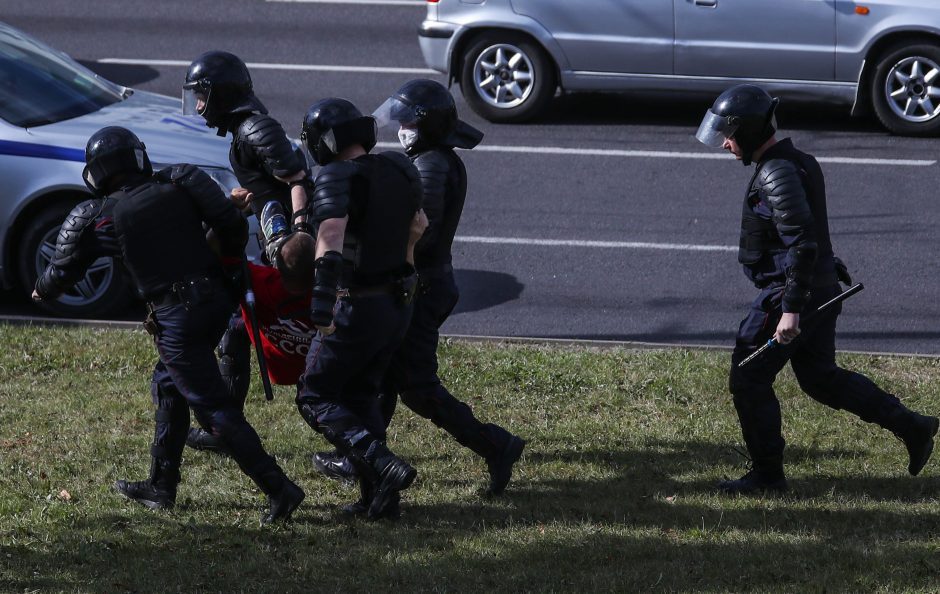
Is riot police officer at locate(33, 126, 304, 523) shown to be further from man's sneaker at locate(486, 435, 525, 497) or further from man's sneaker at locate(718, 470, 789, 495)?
man's sneaker at locate(718, 470, 789, 495)

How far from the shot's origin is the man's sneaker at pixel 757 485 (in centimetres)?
627

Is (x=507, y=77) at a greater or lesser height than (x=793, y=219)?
lesser

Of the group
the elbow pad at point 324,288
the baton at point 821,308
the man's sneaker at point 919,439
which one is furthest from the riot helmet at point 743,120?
the elbow pad at point 324,288

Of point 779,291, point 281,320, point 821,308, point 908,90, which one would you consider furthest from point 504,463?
point 908,90

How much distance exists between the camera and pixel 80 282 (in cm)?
895

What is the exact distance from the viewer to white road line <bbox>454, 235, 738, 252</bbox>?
33.4 ft

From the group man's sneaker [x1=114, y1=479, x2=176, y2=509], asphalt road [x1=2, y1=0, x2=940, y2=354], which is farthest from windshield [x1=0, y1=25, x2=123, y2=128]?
man's sneaker [x1=114, y1=479, x2=176, y2=509]

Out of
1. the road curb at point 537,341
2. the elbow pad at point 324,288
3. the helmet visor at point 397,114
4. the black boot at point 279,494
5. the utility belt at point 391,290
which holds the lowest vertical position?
the road curb at point 537,341

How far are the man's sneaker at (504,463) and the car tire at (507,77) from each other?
723cm

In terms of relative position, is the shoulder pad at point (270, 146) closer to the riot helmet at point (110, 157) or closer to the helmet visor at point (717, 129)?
the riot helmet at point (110, 157)

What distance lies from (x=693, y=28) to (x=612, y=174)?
188cm

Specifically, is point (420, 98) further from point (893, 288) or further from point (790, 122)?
point (790, 122)

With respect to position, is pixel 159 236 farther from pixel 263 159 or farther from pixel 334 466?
pixel 334 466

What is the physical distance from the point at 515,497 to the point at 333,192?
1776 mm
